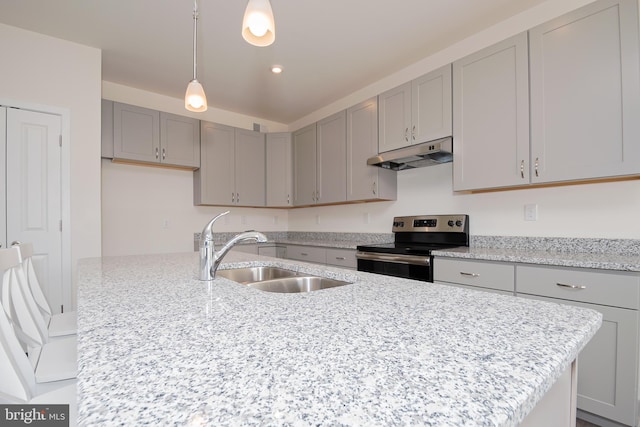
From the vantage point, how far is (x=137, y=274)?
4.41 feet

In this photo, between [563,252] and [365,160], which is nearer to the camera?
[563,252]

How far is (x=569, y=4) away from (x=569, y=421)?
2635mm

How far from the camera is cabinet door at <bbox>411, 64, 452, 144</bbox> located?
2518mm

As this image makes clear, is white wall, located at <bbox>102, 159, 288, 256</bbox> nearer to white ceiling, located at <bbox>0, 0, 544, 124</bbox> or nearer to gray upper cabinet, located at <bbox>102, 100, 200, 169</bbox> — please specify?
gray upper cabinet, located at <bbox>102, 100, 200, 169</bbox>

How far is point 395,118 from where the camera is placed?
2.90m

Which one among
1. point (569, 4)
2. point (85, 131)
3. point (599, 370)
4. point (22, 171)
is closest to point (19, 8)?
point (85, 131)

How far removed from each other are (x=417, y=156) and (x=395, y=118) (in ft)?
1.50

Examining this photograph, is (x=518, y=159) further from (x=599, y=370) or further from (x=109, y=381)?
(x=109, y=381)

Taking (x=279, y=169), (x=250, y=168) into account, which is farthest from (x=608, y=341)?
(x=250, y=168)

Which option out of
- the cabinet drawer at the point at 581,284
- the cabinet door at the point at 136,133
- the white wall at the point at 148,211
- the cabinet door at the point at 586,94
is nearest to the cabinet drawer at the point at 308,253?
the white wall at the point at 148,211

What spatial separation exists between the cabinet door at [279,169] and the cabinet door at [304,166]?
10 cm

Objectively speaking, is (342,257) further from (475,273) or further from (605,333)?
(605,333)

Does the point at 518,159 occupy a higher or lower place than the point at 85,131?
lower

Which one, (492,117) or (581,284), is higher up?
(492,117)
